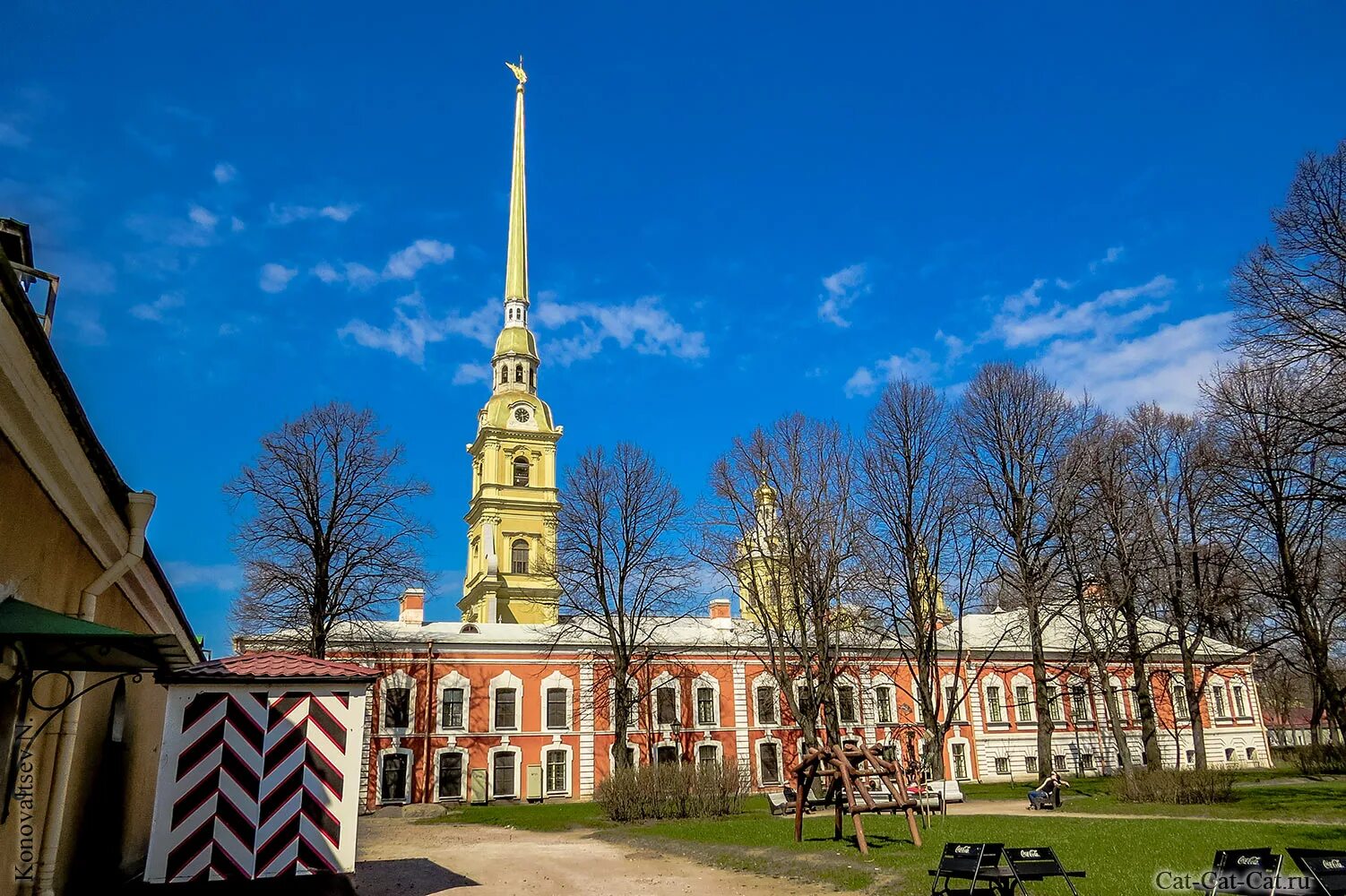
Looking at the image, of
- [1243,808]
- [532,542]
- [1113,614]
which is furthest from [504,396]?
[1243,808]

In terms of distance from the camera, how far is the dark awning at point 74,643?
499 centimetres

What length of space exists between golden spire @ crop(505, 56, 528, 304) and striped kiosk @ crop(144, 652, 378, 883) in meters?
57.1

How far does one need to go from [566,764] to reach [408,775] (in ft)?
19.6

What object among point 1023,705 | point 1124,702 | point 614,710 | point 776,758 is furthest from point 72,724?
point 1124,702

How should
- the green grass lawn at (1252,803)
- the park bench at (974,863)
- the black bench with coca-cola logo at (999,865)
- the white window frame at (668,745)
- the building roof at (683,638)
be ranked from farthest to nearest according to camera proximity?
1. the white window frame at (668,745)
2. the building roof at (683,638)
3. the green grass lawn at (1252,803)
4. the park bench at (974,863)
5. the black bench with coca-cola logo at (999,865)

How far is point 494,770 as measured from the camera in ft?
116

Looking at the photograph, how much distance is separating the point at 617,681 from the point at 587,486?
24.8 ft

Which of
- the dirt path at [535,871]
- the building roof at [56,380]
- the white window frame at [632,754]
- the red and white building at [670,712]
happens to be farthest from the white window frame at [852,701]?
the building roof at [56,380]

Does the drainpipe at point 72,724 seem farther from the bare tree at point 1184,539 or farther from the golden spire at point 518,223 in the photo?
the golden spire at point 518,223

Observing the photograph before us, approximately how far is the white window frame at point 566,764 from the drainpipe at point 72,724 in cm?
3005

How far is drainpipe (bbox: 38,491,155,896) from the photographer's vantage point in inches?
258

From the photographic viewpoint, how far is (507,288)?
64312mm

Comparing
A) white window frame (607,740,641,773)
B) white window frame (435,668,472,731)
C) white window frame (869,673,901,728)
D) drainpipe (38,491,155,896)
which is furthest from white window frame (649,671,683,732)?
drainpipe (38,491,155,896)

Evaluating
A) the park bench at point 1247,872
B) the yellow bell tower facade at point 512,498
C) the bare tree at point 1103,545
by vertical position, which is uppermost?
the yellow bell tower facade at point 512,498
